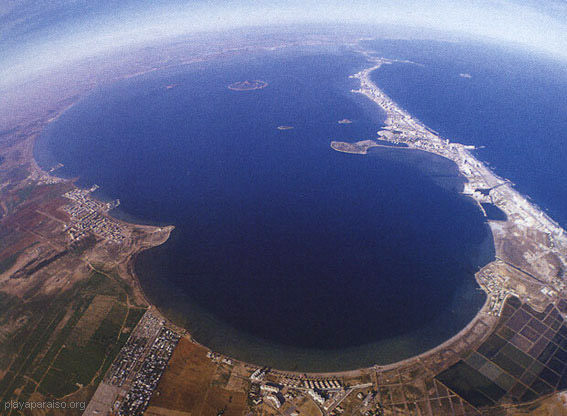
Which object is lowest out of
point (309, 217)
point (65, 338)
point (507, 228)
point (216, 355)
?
point (507, 228)

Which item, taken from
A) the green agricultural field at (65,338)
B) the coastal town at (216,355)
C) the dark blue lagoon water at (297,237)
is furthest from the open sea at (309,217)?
the green agricultural field at (65,338)

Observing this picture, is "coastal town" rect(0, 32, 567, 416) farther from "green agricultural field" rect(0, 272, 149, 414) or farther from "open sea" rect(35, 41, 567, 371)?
"open sea" rect(35, 41, 567, 371)

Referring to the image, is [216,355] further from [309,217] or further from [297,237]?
[309,217]

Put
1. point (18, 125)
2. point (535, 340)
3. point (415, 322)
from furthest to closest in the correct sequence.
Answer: point (18, 125) < point (415, 322) < point (535, 340)

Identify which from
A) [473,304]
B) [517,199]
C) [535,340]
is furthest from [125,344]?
[517,199]

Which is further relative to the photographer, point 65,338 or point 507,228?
point 507,228

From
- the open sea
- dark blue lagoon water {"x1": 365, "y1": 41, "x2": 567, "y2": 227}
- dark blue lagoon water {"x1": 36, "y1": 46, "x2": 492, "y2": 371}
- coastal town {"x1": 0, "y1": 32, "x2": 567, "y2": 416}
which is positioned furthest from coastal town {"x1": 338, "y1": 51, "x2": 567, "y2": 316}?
dark blue lagoon water {"x1": 365, "y1": 41, "x2": 567, "y2": 227}

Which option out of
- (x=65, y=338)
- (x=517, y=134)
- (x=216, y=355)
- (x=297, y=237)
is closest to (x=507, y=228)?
(x=297, y=237)

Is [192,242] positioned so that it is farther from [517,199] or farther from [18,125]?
[18,125]
